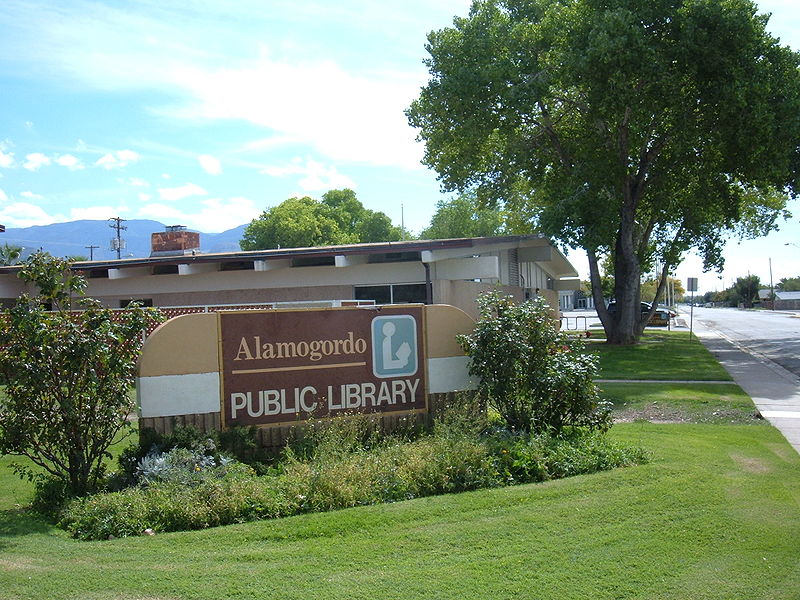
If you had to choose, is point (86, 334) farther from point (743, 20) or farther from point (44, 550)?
point (743, 20)

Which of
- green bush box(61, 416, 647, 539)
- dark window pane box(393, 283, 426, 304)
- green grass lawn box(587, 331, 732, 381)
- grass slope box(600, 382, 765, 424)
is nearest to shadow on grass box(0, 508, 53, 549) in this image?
green bush box(61, 416, 647, 539)

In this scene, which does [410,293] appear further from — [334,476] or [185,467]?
[334,476]

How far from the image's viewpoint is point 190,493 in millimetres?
6910

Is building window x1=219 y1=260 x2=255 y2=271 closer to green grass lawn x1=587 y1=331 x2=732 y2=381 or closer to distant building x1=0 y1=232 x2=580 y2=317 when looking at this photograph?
distant building x1=0 y1=232 x2=580 y2=317

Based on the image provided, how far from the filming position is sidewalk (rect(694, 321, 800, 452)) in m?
12.1

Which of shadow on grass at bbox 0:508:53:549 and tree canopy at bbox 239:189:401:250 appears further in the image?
tree canopy at bbox 239:189:401:250

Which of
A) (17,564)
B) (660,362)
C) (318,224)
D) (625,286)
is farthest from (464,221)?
(17,564)

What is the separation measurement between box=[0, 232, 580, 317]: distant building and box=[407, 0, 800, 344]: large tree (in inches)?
248

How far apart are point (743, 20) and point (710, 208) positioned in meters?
7.92

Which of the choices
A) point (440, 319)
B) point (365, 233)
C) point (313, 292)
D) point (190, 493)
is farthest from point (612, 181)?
point (365, 233)

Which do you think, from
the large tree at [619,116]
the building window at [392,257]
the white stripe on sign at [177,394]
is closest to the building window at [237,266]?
the building window at [392,257]

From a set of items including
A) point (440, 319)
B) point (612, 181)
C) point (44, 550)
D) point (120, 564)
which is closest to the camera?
point (120, 564)

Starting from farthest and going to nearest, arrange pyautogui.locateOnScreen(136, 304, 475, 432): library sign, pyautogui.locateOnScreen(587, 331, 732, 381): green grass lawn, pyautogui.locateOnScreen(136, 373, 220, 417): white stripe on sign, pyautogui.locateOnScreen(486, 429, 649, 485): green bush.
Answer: pyautogui.locateOnScreen(587, 331, 732, 381): green grass lawn, pyautogui.locateOnScreen(136, 304, 475, 432): library sign, pyautogui.locateOnScreen(136, 373, 220, 417): white stripe on sign, pyautogui.locateOnScreen(486, 429, 649, 485): green bush

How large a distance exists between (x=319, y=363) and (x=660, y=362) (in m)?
16.5
